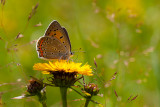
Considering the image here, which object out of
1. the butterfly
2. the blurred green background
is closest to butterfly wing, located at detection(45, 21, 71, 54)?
the butterfly

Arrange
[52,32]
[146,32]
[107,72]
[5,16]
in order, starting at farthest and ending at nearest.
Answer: [5,16]
[146,32]
[107,72]
[52,32]

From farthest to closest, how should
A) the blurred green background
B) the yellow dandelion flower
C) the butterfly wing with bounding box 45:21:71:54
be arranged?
the blurred green background, the butterfly wing with bounding box 45:21:71:54, the yellow dandelion flower

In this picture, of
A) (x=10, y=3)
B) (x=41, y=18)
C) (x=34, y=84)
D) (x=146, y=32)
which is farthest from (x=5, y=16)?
(x=34, y=84)

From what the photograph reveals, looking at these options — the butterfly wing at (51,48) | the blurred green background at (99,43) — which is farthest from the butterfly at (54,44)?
the blurred green background at (99,43)

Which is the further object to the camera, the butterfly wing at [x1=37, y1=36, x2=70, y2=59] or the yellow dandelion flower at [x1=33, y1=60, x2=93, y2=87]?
the butterfly wing at [x1=37, y1=36, x2=70, y2=59]

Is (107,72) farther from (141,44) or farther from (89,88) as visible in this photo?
(89,88)

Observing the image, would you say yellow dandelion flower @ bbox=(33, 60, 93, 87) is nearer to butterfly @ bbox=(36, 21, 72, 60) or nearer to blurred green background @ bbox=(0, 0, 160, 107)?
butterfly @ bbox=(36, 21, 72, 60)

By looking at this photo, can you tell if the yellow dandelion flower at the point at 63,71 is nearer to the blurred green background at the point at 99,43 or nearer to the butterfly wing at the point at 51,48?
the butterfly wing at the point at 51,48
